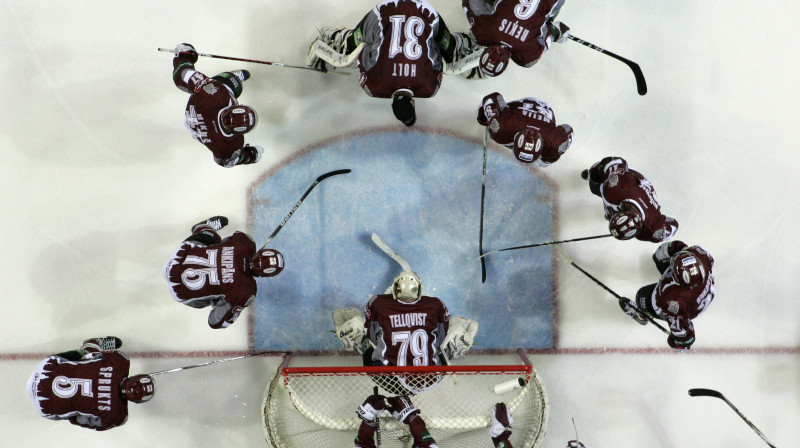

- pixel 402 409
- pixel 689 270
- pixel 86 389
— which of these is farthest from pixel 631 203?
pixel 86 389

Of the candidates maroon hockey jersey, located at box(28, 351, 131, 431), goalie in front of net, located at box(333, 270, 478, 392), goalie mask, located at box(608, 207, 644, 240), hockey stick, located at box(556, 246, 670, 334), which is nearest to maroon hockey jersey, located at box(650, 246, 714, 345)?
hockey stick, located at box(556, 246, 670, 334)

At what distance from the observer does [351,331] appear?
4500 mm

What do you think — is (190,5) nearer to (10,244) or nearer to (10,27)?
(10,27)

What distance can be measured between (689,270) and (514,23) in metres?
1.82

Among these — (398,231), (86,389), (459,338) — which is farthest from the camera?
(398,231)

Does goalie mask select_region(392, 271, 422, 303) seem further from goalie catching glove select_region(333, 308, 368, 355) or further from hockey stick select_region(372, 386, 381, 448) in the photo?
hockey stick select_region(372, 386, 381, 448)

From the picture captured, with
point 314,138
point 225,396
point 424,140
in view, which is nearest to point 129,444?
point 225,396

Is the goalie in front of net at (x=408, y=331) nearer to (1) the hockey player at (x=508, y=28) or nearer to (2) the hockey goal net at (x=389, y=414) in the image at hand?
(2) the hockey goal net at (x=389, y=414)

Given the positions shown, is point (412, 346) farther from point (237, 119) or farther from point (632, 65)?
point (632, 65)

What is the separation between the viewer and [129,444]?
4.88 m

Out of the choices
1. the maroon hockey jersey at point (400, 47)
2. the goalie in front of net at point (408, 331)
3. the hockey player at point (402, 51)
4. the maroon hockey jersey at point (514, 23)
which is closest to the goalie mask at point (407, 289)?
the goalie in front of net at point (408, 331)

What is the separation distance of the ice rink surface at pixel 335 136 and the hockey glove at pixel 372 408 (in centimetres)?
106

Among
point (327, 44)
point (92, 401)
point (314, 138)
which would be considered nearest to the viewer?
point (92, 401)

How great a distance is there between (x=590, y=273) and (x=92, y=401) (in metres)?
3.48
